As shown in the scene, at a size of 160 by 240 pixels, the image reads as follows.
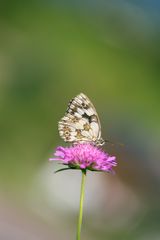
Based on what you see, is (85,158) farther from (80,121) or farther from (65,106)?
(65,106)

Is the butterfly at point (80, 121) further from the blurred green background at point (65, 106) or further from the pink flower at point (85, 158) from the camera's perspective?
the blurred green background at point (65, 106)

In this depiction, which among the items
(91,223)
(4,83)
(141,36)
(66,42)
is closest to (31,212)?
(91,223)

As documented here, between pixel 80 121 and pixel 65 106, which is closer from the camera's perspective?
pixel 80 121

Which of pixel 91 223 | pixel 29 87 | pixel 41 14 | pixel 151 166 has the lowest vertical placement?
pixel 91 223

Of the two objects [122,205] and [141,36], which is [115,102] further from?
[122,205]

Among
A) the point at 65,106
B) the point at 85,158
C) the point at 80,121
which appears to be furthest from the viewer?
the point at 65,106

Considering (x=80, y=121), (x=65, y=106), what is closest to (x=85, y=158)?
(x=80, y=121)

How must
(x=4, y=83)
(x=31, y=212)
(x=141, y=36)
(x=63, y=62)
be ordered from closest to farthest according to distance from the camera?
1. (x=31, y=212)
2. (x=4, y=83)
3. (x=63, y=62)
4. (x=141, y=36)

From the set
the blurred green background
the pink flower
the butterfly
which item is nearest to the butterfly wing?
the butterfly
